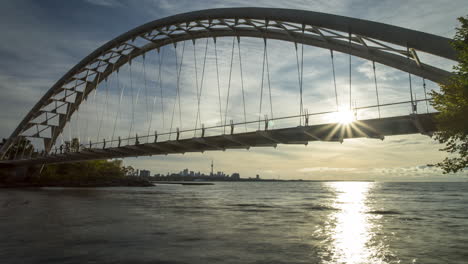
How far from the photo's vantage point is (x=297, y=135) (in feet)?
96.3

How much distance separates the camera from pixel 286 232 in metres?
19.0

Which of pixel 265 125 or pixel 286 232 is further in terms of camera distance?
pixel 265 125

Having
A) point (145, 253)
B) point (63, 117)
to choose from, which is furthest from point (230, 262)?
point (63, 117)

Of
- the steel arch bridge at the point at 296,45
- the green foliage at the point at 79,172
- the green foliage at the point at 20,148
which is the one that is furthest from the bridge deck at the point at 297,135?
the green foliage at the point at 79,172

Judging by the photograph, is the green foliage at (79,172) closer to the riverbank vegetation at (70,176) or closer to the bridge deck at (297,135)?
the riverbank vegetation at (70,176)

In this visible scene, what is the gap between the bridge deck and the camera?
22.9m

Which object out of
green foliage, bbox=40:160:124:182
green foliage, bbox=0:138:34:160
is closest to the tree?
green foliage, bbox=0:138:34:160

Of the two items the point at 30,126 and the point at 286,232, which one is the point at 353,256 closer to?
the point at 286,232

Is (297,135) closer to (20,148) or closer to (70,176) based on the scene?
(70,176)

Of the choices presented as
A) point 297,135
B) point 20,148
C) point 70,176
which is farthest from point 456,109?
point 20,148

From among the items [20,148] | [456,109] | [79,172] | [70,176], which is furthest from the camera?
[79,172]

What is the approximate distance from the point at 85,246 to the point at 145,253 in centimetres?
287

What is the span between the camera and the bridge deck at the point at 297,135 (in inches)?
902

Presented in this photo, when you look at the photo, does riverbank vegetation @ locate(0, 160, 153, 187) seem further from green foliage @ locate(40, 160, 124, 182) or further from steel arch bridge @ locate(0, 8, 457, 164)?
steel arch bridge @ locate(0, 8, 457, 164)
